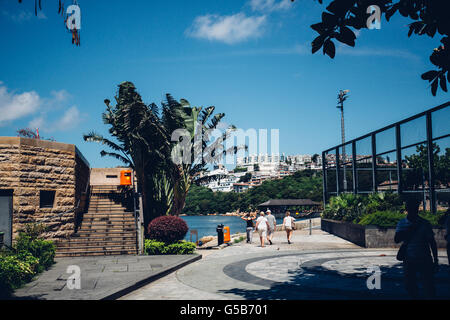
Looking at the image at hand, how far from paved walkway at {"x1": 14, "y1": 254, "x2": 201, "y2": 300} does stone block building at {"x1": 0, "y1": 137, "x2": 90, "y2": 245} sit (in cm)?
206

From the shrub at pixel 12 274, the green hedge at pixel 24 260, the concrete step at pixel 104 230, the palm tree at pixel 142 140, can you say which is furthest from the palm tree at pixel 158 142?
the shrub at pixel 12 274

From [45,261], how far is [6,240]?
10.5 ft

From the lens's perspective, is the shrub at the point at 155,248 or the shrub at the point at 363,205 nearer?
the shrub at the point at 155,248

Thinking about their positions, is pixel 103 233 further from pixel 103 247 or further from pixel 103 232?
pixel 103 247

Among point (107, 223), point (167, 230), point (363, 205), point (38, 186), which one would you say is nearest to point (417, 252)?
point (167, 230)

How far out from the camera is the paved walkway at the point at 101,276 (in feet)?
28.8

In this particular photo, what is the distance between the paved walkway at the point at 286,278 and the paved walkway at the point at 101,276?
338 mm

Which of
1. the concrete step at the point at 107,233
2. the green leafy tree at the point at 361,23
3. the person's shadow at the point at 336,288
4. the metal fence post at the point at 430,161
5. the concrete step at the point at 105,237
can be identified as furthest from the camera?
the concrete step at the point at 107,233

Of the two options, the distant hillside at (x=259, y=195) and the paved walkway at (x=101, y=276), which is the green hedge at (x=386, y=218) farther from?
the distant hillside at (x=259, y=195)

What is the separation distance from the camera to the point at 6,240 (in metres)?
15.1

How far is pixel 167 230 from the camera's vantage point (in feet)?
54.9

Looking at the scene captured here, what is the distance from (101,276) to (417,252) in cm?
801

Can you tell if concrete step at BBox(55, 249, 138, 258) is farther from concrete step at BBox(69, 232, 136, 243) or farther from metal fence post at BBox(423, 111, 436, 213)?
metal fence post at BBox(423, 111, 436, 213)
